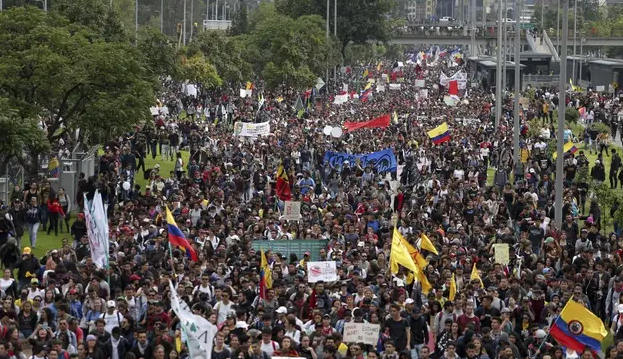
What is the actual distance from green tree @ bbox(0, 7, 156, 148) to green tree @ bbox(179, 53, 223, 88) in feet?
108

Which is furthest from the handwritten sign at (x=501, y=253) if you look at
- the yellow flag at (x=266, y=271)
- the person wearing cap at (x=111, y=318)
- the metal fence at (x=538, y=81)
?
the metal fence at (x=538, y=81)

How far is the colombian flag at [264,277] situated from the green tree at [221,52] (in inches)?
2140

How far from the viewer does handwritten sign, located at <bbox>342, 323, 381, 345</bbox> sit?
59.4 ft

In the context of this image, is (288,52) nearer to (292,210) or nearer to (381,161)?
(381,161)

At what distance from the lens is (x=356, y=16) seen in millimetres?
103312

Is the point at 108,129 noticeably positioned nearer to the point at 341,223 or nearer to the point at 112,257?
the point at 341,223

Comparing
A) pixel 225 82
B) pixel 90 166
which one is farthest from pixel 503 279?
pixel 225 82

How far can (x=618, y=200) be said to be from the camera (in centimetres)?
3356

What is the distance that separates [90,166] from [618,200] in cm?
1192

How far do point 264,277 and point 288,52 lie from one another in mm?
58326

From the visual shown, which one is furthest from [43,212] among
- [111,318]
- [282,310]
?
[282,310]

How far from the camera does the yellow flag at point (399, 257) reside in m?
22.0

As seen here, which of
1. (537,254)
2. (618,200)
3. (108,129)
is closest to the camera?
(537,254)

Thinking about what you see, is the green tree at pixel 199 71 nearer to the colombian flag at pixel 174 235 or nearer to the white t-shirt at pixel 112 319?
the colombian flag at pixel 174 235
